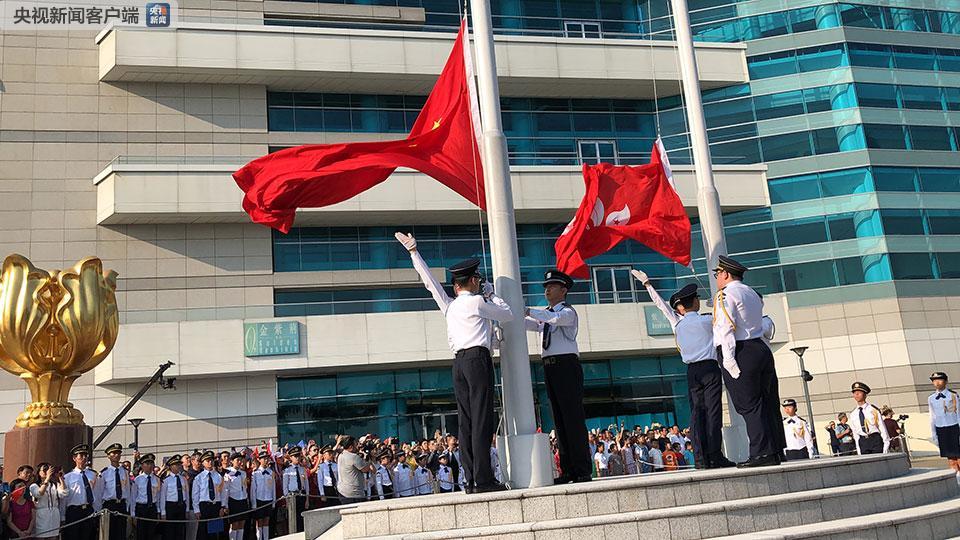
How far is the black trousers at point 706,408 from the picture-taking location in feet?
30.2

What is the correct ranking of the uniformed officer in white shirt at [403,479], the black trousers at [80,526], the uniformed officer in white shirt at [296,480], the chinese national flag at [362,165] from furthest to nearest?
the uniformed officer in white shirt at [403,479]
the uniformed officer in white shirt at [296,480]
the black trousers at [80,526]
the chinese national flag at [362,165]

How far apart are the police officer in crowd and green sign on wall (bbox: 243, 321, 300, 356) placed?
1915cm

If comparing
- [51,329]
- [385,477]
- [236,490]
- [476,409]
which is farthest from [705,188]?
[51,329]

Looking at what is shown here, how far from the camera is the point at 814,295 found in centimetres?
3166

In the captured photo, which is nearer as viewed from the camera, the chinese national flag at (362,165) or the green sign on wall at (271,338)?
the chinese national flag at (362,165)

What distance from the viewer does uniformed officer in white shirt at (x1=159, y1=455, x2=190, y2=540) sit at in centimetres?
1504

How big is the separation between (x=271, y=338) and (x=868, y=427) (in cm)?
1785

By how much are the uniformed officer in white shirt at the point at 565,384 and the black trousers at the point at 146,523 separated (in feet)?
27.3

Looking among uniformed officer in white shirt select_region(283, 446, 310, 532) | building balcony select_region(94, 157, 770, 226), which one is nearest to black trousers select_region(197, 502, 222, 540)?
uniformed officer in white shirt select_region(283, 446, 310, 532)

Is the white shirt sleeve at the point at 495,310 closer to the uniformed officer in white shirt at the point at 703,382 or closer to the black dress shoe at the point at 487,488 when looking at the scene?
the black dress shoe at the point at 487,488

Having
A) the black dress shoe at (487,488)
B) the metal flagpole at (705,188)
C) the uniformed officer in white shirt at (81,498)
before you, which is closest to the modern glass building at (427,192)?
the uniformed officer in white shirt at (81,498)

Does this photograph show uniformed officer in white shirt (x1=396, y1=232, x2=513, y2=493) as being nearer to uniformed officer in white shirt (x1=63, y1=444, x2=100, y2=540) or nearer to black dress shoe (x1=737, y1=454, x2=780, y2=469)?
black dress shoe (x1=737, y1=454, x2=780, y2=469)

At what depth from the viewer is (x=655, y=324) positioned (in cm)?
3044

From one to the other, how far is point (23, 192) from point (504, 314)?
24594 mm
